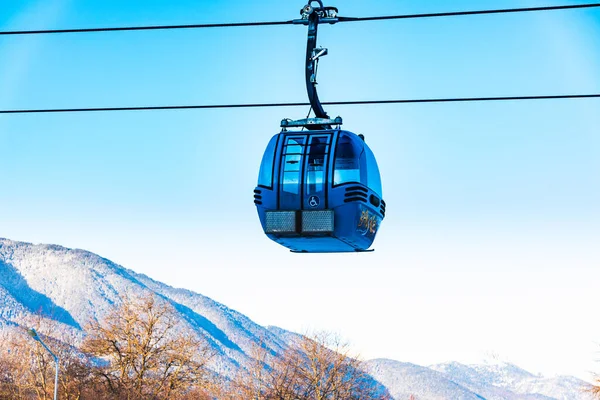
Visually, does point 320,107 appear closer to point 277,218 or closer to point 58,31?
point 277,218

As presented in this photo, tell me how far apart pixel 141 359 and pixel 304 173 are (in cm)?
4805

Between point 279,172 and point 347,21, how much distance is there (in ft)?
10.3

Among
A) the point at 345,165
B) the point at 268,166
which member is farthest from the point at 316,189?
the point at 268,166

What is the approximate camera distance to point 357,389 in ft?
261

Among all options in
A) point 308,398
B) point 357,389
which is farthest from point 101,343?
point 357,389

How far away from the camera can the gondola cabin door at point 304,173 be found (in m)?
18.7

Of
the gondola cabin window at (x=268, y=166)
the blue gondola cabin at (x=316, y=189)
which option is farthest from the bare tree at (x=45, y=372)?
the blue gondola cabin at (x=316, y=189)

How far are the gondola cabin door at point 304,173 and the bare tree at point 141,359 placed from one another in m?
44.2

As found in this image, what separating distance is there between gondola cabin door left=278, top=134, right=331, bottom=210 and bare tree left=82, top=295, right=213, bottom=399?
44150mm

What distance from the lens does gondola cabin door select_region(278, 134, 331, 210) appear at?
18.7 m

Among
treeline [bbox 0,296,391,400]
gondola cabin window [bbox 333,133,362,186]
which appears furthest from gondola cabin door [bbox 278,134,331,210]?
treeline [bbox 0,296,391,400]

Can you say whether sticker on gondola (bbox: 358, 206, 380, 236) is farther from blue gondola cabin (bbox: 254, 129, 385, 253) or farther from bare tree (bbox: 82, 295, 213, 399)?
bare tree (bbox: 82, 295, 213, 399)

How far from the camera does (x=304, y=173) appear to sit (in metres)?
18.9

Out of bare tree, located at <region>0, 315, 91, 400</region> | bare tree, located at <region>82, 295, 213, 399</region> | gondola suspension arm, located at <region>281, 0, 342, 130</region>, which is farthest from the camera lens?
bare tree, located at <region>0, 315, 91, 400</region>
